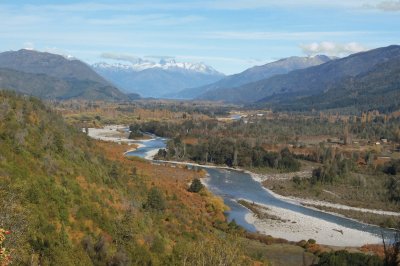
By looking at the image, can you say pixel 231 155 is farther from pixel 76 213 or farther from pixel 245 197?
pixel 76 213

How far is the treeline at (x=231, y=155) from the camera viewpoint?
11862 cm

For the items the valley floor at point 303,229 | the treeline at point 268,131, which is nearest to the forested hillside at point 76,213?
the valley floor at point 303,229

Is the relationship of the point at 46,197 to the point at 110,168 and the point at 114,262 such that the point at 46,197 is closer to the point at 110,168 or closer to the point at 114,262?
the point at 114,262

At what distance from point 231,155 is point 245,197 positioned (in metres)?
40.5

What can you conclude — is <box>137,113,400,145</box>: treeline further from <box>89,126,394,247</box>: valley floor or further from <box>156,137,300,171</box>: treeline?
<box>89,126,394,247</box>: valley floor

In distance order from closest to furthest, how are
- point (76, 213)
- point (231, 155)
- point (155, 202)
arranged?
point (76, 213) → point (155, 202) → point (231, 155)

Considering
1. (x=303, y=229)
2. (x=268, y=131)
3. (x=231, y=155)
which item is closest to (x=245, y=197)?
(x=303, y=229)

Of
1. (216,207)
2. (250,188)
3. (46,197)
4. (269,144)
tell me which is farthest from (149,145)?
(46,197)

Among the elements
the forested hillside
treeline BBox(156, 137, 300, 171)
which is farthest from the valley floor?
treeline BBox(156, 137, 300, 171)

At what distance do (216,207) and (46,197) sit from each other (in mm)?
37493

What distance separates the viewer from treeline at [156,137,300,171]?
11862cm

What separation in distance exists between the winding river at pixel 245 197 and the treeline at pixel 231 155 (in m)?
6.23

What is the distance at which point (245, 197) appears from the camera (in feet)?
271

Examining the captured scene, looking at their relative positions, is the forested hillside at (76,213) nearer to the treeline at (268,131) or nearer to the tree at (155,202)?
the tree at (155,202)
